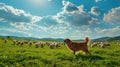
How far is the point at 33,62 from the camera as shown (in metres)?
19.9

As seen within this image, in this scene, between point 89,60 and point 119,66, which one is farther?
point 89,60

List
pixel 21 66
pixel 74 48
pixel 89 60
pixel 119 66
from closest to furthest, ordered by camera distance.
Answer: pixel 21 66, pixel 119 66, pixel 89 60, pixel 74 48

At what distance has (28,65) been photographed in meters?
19.1

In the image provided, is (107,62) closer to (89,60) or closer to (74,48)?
(89,60)

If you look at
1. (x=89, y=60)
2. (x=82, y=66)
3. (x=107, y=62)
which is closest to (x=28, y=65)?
(x=82, y=66)

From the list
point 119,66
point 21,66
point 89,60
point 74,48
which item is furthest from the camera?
point 74,48

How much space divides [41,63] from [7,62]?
9.36ft

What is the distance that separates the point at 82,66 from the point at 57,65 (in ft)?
6.71

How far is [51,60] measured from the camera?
20.9m

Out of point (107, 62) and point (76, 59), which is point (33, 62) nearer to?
point (76, 59)

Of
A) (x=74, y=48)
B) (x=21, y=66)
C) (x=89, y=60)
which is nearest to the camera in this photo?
(x=21, y=66)

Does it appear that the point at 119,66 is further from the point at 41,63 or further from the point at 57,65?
the point at 41,63

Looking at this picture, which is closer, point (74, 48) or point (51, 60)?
point (51, 60)

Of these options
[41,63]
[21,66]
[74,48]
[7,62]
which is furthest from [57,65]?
[74,48]
